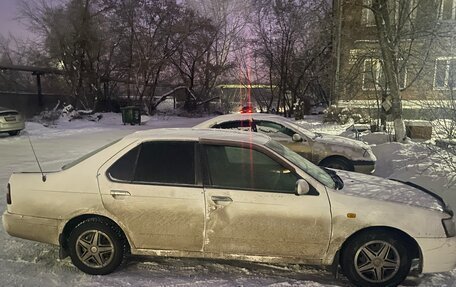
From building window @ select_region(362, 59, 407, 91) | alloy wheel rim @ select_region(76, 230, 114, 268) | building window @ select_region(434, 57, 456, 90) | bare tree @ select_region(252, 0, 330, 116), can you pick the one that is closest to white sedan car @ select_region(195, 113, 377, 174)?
building window @ select_region(434, 57, 456, 90)

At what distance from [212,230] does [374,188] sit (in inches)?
68.0

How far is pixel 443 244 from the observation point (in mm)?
3279

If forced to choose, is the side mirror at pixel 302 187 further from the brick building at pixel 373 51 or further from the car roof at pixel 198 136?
the brick building at pixel 373 51

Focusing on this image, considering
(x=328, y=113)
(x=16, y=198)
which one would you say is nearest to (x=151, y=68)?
(x=328, y=113)

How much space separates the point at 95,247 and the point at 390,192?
3.04 m

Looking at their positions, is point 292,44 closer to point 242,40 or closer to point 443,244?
point 242,40

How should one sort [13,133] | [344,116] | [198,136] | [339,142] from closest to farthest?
[198,136], [339,142], [13,133], [344,116]

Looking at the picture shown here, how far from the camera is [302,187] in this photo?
3295 mm

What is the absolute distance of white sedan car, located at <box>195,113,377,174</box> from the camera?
6922 millimetres

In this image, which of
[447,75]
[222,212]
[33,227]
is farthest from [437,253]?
[447,75]

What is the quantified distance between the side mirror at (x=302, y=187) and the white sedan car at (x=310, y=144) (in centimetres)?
363

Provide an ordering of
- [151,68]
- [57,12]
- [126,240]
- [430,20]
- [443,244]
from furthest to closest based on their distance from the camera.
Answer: [151,68] < [57,12] < [430,20] < [126,240] < [443,244]

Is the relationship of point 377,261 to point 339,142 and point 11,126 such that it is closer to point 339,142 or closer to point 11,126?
point 339,142

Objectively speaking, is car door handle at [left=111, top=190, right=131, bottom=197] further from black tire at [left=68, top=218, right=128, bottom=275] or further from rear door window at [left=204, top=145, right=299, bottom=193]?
rear door window at [left=204, top=145, right=299, bottom=193]
